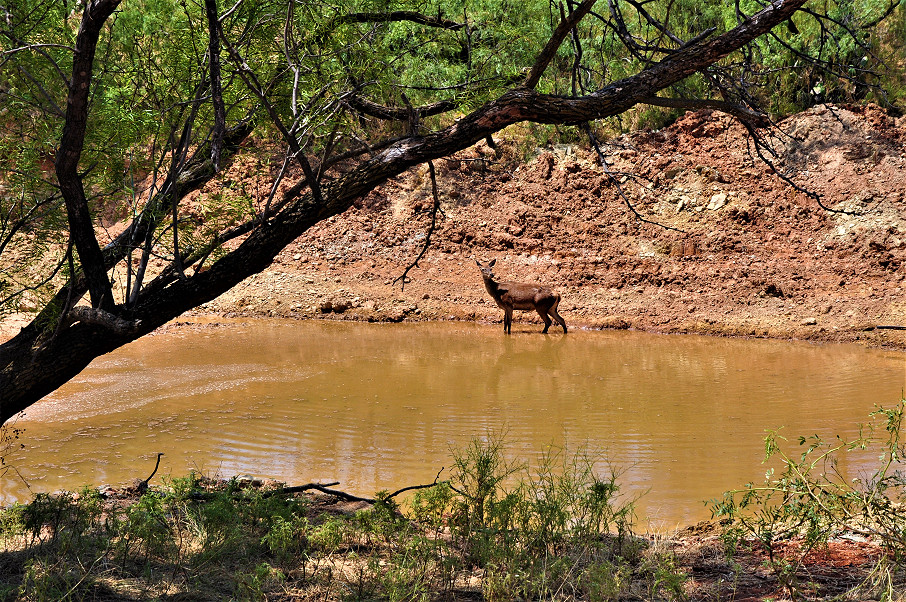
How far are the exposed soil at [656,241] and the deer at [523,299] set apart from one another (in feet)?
2.87

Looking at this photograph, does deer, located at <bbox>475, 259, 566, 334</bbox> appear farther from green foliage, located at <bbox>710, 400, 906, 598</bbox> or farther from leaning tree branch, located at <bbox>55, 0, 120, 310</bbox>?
leaning tree branch, located at <bbox>55, 0, 120, 310</bbox>

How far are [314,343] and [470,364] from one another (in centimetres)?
317

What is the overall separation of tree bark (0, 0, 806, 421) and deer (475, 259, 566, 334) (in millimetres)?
9950

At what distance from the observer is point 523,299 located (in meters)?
15.1

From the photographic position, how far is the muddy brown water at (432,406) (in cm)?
709

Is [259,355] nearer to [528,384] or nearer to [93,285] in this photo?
[528,384]

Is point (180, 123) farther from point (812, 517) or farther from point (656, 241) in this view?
point (656, 241)

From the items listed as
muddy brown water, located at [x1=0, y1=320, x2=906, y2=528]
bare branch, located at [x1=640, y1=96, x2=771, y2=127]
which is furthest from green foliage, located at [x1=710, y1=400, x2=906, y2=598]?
bare branch, located at [x1=640, y1=96, x2=771, y2=127]

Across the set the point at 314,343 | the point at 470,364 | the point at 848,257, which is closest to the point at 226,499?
the point at 470,364

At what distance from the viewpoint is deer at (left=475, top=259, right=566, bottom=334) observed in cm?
1508

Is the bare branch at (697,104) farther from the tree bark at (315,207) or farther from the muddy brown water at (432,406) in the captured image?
the muddy brown water at (432,406)

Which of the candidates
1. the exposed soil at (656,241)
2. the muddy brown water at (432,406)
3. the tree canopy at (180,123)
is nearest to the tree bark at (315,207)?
the tree canopy at (180,123)

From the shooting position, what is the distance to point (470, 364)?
12391 mm

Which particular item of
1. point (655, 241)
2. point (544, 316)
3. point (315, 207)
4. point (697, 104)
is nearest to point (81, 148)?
point (315, 207)
